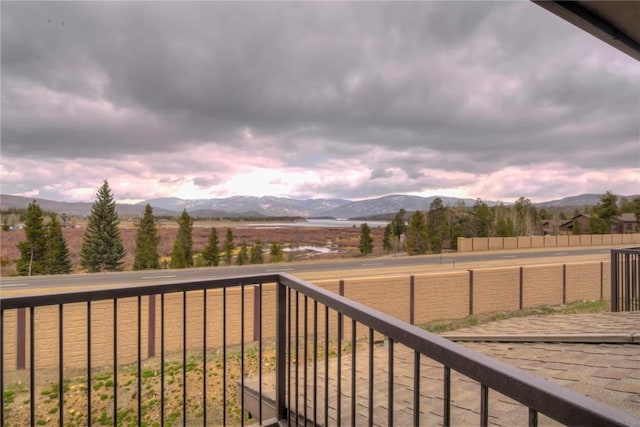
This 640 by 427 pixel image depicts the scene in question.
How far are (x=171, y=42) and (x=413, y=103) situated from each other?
993 centimetres

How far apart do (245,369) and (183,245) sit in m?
16.1

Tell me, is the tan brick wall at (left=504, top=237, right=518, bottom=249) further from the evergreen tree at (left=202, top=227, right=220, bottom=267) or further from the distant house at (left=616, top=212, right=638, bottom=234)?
the evergreen tree at (left=202, top=227, right=220, bottom=267)

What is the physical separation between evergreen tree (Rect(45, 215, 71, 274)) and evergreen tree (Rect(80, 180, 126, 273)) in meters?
1.54

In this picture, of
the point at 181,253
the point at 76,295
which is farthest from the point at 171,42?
the point at 181,253

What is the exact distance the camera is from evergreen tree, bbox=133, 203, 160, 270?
2130 cm

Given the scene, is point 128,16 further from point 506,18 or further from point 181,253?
point 181,253

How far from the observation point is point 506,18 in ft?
20.7

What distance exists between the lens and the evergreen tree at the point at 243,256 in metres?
23.5

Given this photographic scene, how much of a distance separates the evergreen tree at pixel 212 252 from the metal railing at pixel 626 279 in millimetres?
21062

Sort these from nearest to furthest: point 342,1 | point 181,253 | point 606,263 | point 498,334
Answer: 1. point 498,334
2. point 342,1
3. point 606,263
4. point 181,253

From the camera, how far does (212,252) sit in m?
22.6

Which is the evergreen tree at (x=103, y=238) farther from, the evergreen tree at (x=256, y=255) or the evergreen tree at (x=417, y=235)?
the evergreen tree at (x=417, y=235)

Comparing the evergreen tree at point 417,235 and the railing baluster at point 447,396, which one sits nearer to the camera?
the railing baluster at point 447,396

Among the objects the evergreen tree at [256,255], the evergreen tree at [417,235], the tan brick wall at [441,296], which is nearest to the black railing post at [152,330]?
the tan brick wall at [441,296]
